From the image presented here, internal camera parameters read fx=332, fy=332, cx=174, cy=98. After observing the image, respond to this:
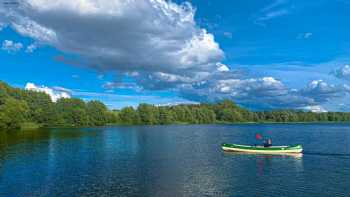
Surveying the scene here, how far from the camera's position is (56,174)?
5572 cm

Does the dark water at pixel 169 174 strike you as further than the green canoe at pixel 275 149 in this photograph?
No

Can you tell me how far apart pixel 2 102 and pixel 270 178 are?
545 feet

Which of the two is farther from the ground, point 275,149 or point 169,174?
point 275,149

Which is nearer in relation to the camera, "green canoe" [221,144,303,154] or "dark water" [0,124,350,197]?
"dark water" [0,124,350,197]

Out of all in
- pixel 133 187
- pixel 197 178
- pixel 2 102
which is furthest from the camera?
pixel 2 102

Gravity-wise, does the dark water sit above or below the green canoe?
below

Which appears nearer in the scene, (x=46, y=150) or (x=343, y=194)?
(x=343, y=194)

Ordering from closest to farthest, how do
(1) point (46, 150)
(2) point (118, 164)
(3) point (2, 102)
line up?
1. (2) point (118, 164)
2. (1) point (46, 150)
3. (3) point (2, 102)

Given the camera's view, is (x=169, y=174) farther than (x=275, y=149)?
No

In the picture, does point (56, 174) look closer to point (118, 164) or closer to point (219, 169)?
point (118, 164)

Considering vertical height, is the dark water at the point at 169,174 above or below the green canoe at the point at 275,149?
below

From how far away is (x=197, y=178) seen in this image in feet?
172

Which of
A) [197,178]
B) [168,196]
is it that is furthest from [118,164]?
[168,196]

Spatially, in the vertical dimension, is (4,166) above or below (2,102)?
below
